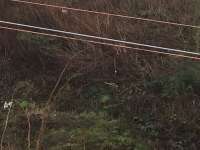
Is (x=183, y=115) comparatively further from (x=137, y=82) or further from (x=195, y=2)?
(x=195, y=2)

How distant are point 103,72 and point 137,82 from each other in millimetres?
520

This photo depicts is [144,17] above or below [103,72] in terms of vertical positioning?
above

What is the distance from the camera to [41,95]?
24.2 ft

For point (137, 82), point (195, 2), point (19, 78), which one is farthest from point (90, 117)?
point (195, 2)

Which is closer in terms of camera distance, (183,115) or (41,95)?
(183,115)

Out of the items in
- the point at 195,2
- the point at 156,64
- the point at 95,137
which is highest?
the point at 195,2

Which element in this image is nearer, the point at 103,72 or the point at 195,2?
the point at 103,72

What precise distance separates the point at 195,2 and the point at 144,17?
770 millimetres

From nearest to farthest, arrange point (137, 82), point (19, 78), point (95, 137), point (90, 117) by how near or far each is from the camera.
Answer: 1. point (95, 137)
2. point (90, 117)
3. point (137, 82)
4. point (19, 78)

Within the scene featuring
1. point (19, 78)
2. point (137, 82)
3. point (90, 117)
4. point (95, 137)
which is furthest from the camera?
point (19, 78)

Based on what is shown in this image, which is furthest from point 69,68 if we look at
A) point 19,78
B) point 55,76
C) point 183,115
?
point 183,115

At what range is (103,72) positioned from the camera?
731cm

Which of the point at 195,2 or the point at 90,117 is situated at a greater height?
the point at 195,2

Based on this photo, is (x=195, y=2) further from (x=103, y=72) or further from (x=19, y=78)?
(x=19, y=78)
